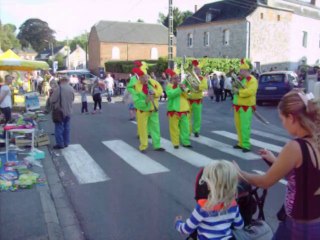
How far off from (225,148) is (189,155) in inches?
48.6

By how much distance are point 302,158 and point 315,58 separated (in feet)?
156

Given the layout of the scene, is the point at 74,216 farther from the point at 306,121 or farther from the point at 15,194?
the point at 306,121

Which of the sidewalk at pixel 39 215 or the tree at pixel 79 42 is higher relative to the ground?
the tree at pixel 79 42

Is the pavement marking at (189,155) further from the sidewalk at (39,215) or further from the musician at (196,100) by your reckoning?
the sidewalk at (39,215)

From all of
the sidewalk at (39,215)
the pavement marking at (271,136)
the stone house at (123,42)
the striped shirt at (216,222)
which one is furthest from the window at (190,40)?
the striped shirt at (216,222)

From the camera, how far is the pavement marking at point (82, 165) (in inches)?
271

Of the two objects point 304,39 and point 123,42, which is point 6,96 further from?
point 123,42

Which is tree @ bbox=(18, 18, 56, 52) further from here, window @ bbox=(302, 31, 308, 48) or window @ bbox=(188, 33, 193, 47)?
window @ bbox=(302, 31, 308, 48)

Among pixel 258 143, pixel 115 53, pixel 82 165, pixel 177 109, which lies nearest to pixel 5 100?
pixel 82 165

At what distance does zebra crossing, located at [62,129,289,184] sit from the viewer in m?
7.21

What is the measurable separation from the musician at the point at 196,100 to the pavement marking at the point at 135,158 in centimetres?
205

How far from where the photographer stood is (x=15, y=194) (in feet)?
19.0

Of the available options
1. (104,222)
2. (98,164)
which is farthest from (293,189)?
(98,164)

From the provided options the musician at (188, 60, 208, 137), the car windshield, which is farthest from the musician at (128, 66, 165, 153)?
the car windshield
